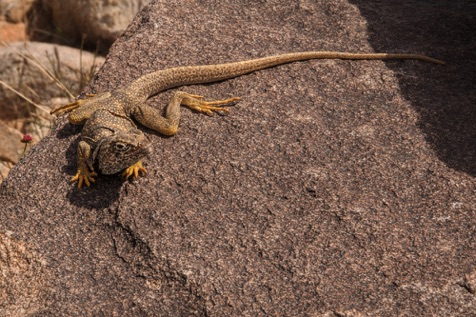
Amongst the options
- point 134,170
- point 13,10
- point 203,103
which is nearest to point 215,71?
point 203,103

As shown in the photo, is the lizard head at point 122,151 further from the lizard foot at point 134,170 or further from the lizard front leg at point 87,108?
the lizard front leg at point 87,108

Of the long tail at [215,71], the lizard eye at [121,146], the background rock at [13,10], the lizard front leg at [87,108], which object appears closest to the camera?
the lizard eye at [121,146]

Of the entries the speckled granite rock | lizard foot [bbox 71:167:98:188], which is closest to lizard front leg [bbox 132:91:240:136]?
the speckled granite rock

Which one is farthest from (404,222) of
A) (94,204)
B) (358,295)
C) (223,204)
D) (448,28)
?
(448,28)

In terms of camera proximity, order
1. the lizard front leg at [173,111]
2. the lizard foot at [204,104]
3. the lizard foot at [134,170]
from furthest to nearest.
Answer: the lizard foot at [204,104], the lizard front leg at [173,111], the lizard foot at [134,170]

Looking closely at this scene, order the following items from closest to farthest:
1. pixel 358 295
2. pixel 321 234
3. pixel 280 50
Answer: pixel 358 295
pixel 321 234
pixel 280 50

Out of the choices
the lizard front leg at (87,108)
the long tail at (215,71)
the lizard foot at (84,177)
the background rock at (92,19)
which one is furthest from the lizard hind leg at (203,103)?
the background rock at (92,19)

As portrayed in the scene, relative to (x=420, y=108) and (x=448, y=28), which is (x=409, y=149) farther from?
(x=448, y=28)

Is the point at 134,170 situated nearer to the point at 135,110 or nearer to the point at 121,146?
the point at 121,146
